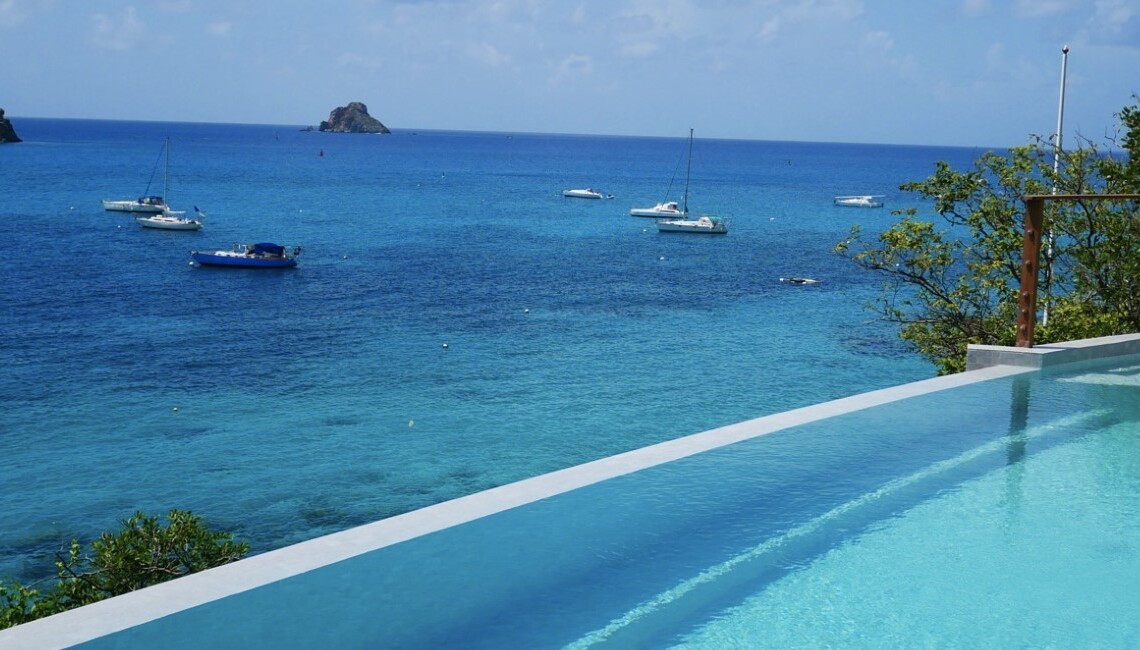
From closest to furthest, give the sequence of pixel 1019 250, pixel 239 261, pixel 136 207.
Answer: pixel 1019 250 → pixel 239 261 → pixel 136 207

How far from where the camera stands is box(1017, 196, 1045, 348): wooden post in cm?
896

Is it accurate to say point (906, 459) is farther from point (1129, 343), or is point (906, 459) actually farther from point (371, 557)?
point (1129, 343)

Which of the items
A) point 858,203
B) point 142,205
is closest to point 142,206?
point 142,205

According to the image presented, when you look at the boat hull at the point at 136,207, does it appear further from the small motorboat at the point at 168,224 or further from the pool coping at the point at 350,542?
the pool coping at the point at 350,542

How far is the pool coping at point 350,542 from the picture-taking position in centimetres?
344

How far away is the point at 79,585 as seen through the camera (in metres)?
7.45

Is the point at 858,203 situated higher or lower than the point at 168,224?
higher

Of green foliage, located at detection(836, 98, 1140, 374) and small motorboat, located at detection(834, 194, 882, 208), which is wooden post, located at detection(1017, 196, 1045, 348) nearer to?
green foliage, located at detection(836, 98, 1140, 374)

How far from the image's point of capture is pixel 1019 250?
567 inches

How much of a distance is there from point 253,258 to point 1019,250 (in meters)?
31.7

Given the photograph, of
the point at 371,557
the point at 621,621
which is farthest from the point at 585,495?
the point at 371,557

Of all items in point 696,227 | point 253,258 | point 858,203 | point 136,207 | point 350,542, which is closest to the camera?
point 350,542

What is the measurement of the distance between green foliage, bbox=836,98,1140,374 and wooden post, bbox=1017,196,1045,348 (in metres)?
2.80

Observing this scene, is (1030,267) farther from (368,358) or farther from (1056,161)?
(368,358)
